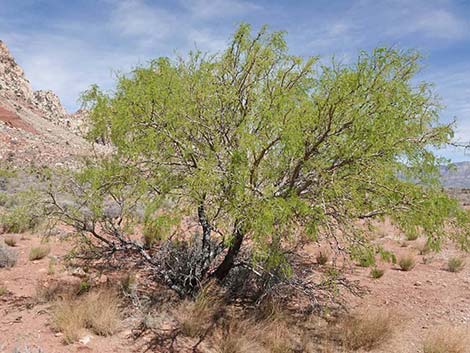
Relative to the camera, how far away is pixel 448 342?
18.5 feet

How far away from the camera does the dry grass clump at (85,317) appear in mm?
5641

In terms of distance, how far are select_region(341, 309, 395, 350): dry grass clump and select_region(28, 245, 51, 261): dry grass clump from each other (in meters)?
7.09

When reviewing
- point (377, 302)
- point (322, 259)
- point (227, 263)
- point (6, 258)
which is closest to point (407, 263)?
point (322, 259)

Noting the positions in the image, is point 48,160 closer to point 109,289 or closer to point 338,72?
point 109,289

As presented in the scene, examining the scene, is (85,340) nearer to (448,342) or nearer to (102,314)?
(102,314)

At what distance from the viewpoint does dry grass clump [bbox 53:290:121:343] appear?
5641mm

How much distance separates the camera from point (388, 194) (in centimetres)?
559

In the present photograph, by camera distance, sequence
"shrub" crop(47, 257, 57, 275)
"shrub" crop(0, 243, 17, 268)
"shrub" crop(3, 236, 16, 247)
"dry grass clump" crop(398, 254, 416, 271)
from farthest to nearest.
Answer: "shrub" crop(3, 236, 16, 247)
"dry grass clump" crop(398, 254, 416, 271)
"shrub" crop(0, 243, 17, 268)
"shrub" crop(47, 257, 57, 275)

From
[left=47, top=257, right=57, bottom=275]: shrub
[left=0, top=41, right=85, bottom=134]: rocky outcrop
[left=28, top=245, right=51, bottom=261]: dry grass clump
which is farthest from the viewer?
[left=0, top=41, right=85, bottom=134]: rocky outcrop

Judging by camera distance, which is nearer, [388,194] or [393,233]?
[388,194]

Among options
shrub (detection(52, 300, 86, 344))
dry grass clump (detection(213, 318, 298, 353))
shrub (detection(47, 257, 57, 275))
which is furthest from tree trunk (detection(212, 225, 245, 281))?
shrub (detection(47, 257, 57, 275))

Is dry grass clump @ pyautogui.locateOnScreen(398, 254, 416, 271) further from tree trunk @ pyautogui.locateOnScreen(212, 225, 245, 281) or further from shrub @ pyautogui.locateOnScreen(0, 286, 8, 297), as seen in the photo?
shrub @ pyautogui.locateOnScreen(0, 286, 8, 297)

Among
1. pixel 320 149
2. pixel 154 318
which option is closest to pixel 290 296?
pixel 154 318

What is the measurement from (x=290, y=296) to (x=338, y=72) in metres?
4.62
